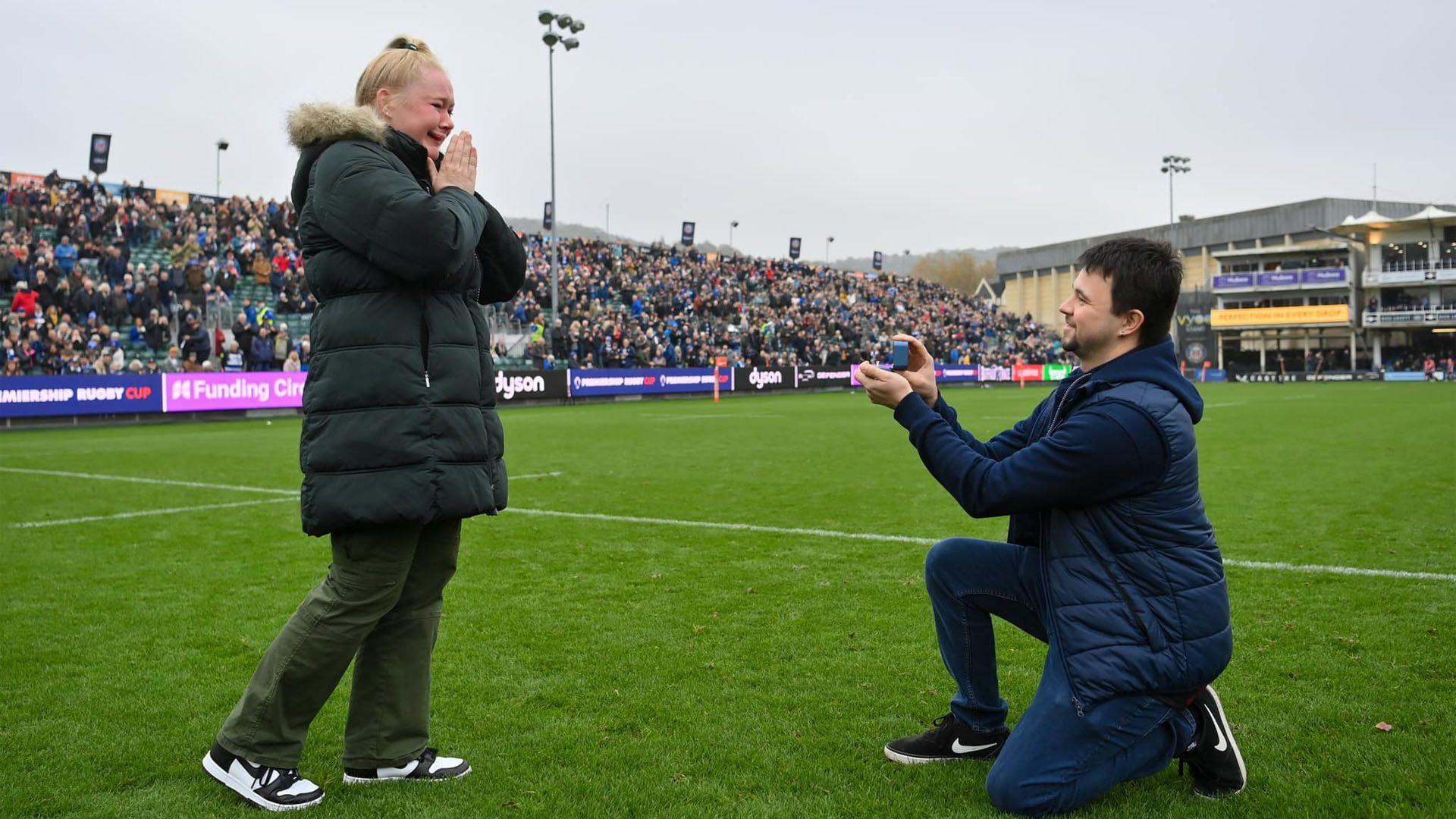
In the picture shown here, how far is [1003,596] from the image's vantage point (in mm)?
3590

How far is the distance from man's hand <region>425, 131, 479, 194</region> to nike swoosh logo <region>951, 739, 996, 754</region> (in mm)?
2403

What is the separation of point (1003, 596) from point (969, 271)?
484ft

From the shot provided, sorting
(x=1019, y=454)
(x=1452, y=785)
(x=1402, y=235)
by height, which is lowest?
(x=1452, y=785)

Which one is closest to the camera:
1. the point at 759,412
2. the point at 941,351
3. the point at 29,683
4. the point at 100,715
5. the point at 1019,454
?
the point at 1019,454

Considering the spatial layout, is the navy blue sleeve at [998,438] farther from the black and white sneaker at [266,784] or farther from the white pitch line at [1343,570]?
the white pitch line at [1343,570]

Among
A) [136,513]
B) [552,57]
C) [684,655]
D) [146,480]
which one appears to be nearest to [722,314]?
[552,57]

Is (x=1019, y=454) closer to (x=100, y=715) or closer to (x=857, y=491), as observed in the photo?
(x=100, y=715)

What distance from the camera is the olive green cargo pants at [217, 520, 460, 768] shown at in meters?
3.28

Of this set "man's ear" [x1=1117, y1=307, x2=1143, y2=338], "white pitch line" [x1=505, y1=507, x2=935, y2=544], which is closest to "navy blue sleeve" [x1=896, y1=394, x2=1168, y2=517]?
"man's ear" [x1=1117, y1=307, x2=1143, y2=338]

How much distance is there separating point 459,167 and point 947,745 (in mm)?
2477

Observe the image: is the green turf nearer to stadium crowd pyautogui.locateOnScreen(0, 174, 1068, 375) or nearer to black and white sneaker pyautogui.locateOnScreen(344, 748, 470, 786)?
black and white sneaker pyautogui.locateOnScreen(344, 748, 470, 786)

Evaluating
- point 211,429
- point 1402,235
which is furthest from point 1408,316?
point 211,429

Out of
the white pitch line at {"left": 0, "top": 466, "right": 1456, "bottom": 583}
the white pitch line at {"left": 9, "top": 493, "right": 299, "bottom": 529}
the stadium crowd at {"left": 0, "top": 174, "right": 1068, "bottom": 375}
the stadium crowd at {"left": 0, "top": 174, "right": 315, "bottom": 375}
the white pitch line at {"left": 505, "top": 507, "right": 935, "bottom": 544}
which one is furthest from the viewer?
the stadium crowd at {"left": 0, "top": 174, "right": 1068, "bottom": 375}

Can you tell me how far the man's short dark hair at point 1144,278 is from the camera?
318 cm
